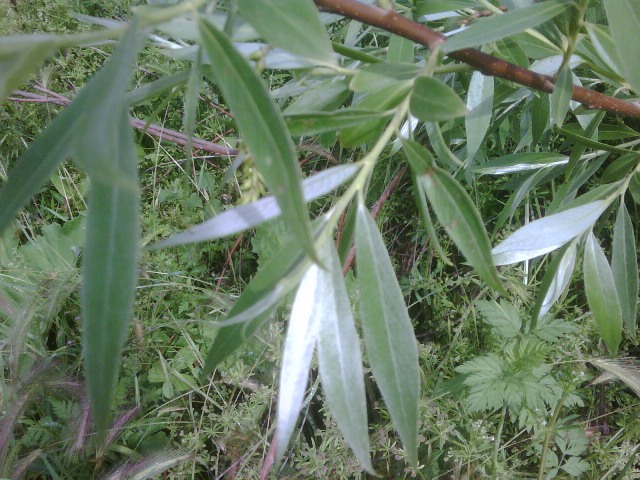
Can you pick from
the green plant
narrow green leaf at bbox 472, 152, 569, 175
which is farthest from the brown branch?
narrow green leaf at bbox 472, 152, 569, 175

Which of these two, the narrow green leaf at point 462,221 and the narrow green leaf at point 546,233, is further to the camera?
the narrow green leaf at point 546,233

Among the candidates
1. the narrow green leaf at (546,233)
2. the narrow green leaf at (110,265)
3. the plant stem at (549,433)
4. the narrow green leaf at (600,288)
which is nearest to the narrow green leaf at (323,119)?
the narrow green leaf at (110,265)

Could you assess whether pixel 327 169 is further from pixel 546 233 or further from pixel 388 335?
pixel 546 233

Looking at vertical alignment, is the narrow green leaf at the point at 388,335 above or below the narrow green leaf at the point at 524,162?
above

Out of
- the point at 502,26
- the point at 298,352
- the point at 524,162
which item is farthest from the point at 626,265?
the point at 298,352

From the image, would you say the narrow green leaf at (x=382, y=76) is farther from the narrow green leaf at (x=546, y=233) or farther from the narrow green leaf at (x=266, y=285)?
the narrow green leaf at (x=546, y=233)

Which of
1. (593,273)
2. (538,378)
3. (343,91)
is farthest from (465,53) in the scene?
(538,378)

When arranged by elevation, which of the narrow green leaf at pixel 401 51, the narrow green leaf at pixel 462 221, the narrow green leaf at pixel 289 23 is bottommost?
the narrow green leaf at pixel 462 221

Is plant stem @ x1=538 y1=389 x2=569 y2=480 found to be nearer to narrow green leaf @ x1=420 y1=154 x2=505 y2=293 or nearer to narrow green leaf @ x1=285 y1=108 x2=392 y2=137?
narrow green leaf @ x1=420 y1=154 x2=505 y2=293
